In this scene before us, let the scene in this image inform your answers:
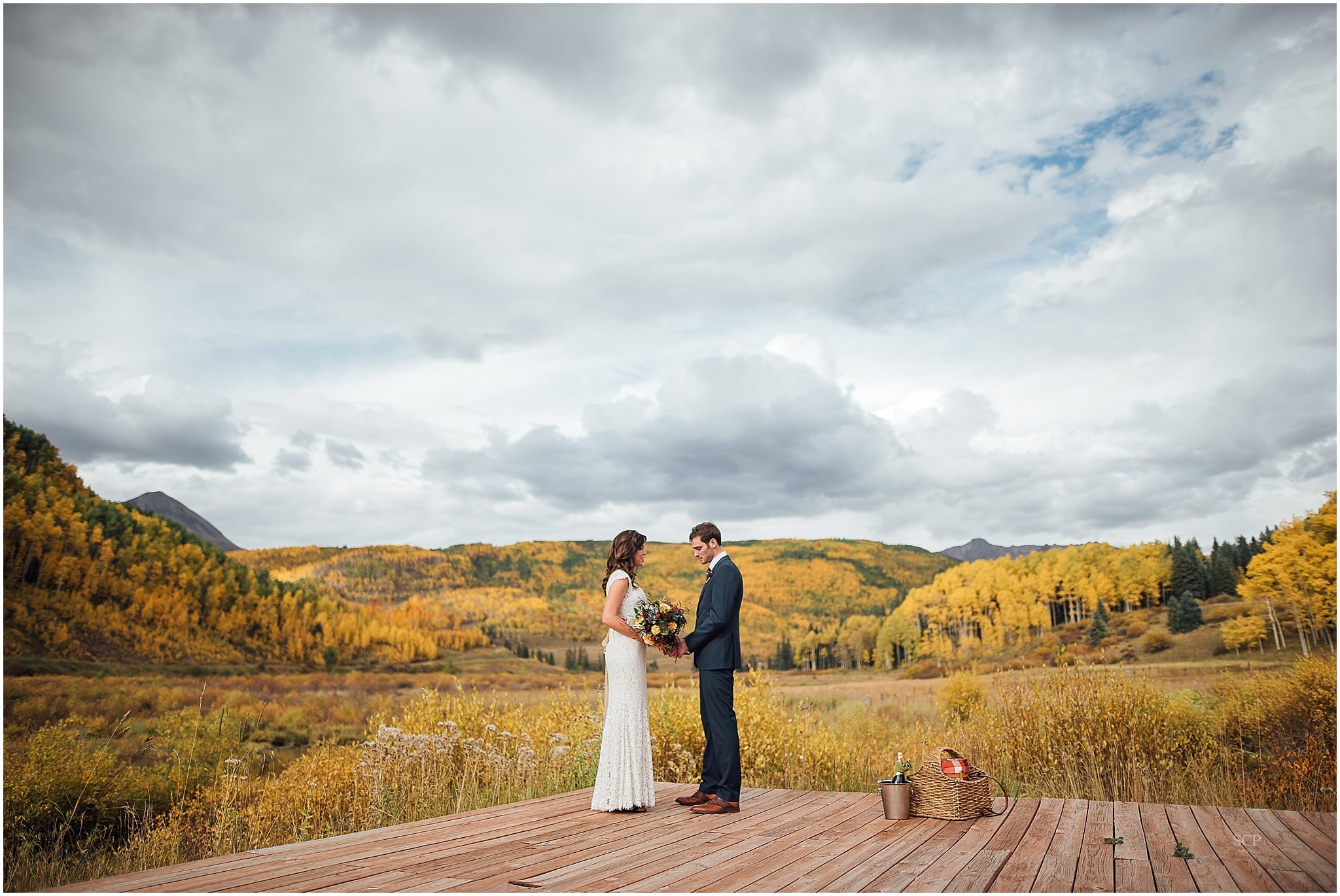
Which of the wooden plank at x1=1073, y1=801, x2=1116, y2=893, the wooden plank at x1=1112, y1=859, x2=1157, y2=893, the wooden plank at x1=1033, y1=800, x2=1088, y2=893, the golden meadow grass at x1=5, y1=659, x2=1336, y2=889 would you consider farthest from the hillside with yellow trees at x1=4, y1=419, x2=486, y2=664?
the wooden plank at x1=1112, y1=859, x2=1157, y2=893

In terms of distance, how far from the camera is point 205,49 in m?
20.6

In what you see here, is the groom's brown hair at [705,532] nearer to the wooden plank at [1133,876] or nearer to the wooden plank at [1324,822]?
the wooden plank at [1133,876]

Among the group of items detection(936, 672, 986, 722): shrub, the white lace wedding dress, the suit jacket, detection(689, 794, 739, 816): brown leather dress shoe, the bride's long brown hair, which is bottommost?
detection(936, 672, 986, 722): shrub

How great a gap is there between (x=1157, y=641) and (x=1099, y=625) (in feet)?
15.4

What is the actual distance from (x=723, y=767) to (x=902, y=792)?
1.26 metres

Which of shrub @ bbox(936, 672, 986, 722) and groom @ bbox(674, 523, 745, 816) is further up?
groom @ bbox(674, 523, 745, 816)

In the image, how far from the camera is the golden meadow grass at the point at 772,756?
8039 millimetres

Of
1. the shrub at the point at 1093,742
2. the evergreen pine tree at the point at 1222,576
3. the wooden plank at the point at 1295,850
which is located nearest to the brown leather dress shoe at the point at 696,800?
the wooden plank at the point at 1295,850

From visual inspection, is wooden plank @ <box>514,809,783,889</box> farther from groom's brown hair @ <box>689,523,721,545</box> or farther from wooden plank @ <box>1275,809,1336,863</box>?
wooden plank @ <box>1275,809,1336,863</box>

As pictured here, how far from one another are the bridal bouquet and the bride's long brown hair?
0.21 meters

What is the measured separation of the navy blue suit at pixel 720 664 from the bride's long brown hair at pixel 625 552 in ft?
1.84

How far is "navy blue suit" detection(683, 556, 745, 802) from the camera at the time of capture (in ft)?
19.1

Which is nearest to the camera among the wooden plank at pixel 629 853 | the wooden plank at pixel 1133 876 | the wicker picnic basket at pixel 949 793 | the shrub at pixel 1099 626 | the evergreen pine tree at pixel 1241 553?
the wooden plank at pixel 1133 876

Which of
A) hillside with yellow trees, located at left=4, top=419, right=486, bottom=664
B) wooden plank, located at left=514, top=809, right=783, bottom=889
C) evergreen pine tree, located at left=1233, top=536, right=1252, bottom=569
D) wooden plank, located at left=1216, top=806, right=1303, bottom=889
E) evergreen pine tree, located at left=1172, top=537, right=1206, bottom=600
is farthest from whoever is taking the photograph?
hillside with yellow trees, located at left=4, top=419, right=486, bottom=664
